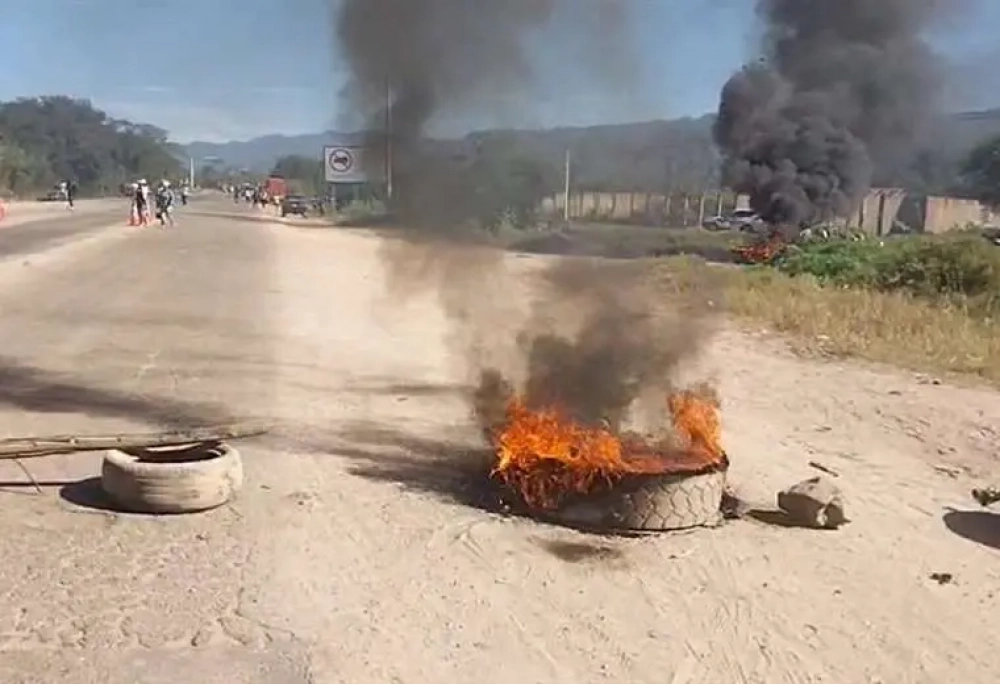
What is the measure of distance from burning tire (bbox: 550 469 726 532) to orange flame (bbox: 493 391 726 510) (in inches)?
2.5

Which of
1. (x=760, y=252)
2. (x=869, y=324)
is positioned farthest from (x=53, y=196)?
(x=869, y=324)

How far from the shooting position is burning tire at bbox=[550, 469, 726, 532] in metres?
6.99

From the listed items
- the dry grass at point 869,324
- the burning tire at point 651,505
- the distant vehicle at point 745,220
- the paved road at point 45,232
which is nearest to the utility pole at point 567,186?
the dry grass at point 869,324

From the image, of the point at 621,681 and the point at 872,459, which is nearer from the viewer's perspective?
the point at 621,681

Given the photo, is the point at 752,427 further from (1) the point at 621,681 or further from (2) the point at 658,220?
(1) the point at 621,681

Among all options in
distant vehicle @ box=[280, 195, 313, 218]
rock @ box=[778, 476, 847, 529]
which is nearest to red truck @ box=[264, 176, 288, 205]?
distant vehicle @ box=[280, 195, 313, 218]

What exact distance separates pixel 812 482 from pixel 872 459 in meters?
2.34

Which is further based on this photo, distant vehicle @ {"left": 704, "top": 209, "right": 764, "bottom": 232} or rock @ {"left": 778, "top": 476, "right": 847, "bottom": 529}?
distant vehicle @ {"left": 704, "top": 209, "right": 764, "bottom": 232}

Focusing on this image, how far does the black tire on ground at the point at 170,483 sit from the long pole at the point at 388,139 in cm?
261

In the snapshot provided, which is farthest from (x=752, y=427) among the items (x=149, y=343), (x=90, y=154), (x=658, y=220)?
(x=90, y=154)

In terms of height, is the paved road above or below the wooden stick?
below

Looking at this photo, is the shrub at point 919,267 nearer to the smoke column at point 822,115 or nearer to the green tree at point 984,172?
the smoke column at point 822,115

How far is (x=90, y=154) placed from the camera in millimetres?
96000

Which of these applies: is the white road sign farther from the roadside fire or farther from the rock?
the roadside fire
